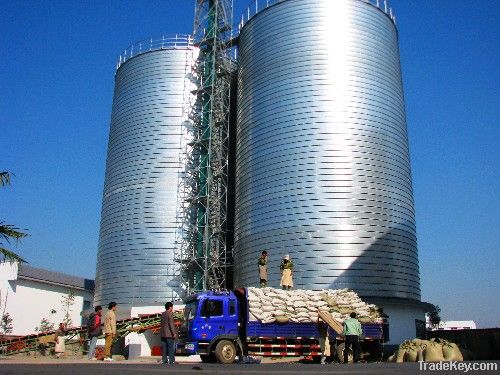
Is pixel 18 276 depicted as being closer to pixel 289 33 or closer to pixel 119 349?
pixel 119 349

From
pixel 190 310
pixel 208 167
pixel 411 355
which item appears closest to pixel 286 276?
pixel 190 310

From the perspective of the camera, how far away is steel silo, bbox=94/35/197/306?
37531mm

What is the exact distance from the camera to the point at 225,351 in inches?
632

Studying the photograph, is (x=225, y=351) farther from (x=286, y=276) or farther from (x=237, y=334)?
(x=286, y=276)

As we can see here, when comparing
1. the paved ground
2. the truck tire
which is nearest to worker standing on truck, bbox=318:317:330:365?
the truck tire

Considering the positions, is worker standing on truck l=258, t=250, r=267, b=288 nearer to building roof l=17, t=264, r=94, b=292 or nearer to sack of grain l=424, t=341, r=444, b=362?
sack of grain l=424, t=341, r=444, b=362

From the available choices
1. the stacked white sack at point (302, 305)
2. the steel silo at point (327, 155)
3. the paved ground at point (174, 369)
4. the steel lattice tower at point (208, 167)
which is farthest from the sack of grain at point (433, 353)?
the steel lattice tower at point (208, 167)

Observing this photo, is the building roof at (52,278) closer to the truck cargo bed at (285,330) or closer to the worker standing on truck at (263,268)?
the worker standing on truck at (263,268)

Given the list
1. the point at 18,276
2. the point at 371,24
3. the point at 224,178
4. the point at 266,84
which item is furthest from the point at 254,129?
the point at 18,276

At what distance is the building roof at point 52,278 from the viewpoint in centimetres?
5459

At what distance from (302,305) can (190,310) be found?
459 cm

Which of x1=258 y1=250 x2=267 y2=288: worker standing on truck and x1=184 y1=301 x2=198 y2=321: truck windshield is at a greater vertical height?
x1=258 y1=250 x2=267 y2=288: worker standing on truck

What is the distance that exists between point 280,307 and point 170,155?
22.7m

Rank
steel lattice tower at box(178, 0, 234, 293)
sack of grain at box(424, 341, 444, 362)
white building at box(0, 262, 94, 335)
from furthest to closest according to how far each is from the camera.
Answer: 1. white building at box(0, 262, 94, 335)
2. steel lattice tower at box(178, 0, 234, 293)
3. sack of grain at box(424, 341, 444, 362)
